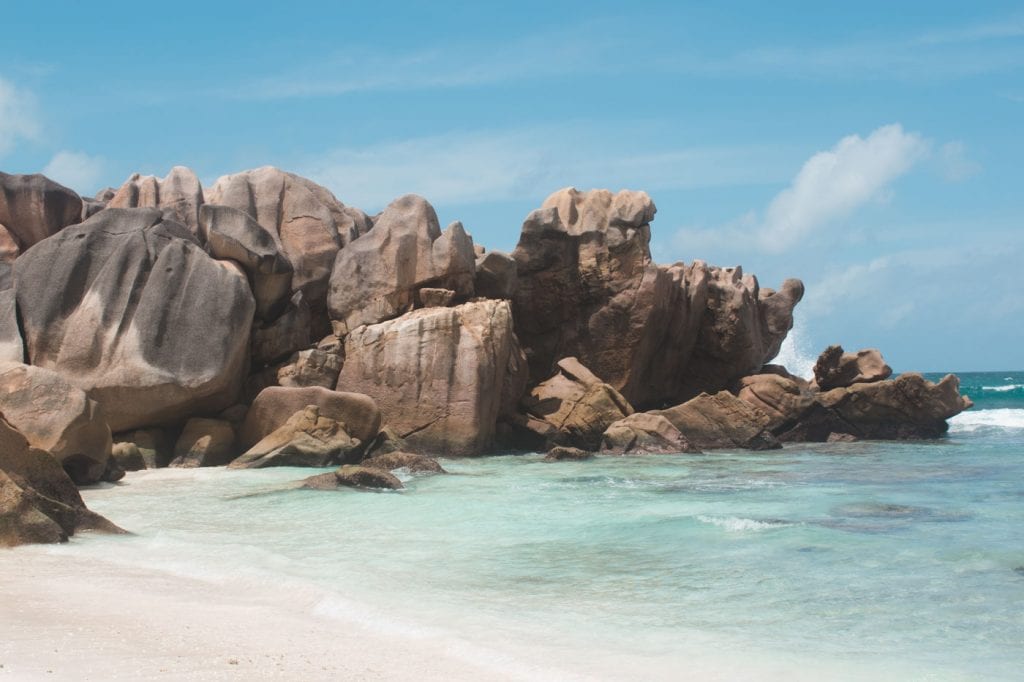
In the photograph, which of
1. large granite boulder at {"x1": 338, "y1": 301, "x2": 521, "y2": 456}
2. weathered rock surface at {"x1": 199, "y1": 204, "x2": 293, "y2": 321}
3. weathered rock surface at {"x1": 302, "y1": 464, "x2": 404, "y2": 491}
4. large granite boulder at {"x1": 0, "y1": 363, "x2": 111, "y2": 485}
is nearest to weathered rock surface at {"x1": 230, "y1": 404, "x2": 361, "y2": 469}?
large granite boulder at {"x1": 338, "y1": 301, "x2": 521, "y2": 456}

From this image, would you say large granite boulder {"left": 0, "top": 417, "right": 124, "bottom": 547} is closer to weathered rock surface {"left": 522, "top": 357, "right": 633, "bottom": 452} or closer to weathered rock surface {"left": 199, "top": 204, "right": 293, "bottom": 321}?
weathered rock surface {"left": 199, "top": 204, "right": 293, "bottom": 321}

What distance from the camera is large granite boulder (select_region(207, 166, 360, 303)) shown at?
76.9ft

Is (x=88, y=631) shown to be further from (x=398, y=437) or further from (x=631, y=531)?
(x=398, y=437)

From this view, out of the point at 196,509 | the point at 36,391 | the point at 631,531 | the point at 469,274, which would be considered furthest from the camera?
the point at 469,274

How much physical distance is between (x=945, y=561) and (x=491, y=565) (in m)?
4.00

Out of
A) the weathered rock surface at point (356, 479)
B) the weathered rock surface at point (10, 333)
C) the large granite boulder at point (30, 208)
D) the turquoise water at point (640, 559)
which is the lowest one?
the turquoise water at point (640, 559)

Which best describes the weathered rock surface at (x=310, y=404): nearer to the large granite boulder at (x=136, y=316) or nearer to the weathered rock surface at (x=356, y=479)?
the large granite boulder at (x=136, y=316)

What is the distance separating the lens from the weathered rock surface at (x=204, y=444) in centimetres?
1789

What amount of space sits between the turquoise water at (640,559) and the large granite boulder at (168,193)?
370 inches

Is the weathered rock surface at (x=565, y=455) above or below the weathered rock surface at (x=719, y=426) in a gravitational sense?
below

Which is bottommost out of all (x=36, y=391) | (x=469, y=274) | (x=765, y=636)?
(x=765, y=636)

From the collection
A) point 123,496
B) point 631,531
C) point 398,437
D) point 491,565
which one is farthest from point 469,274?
point 491,565

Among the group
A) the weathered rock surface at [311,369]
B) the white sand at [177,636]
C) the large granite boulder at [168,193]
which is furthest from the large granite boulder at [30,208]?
the white sand at [177,636]

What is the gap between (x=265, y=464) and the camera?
1711 cm
